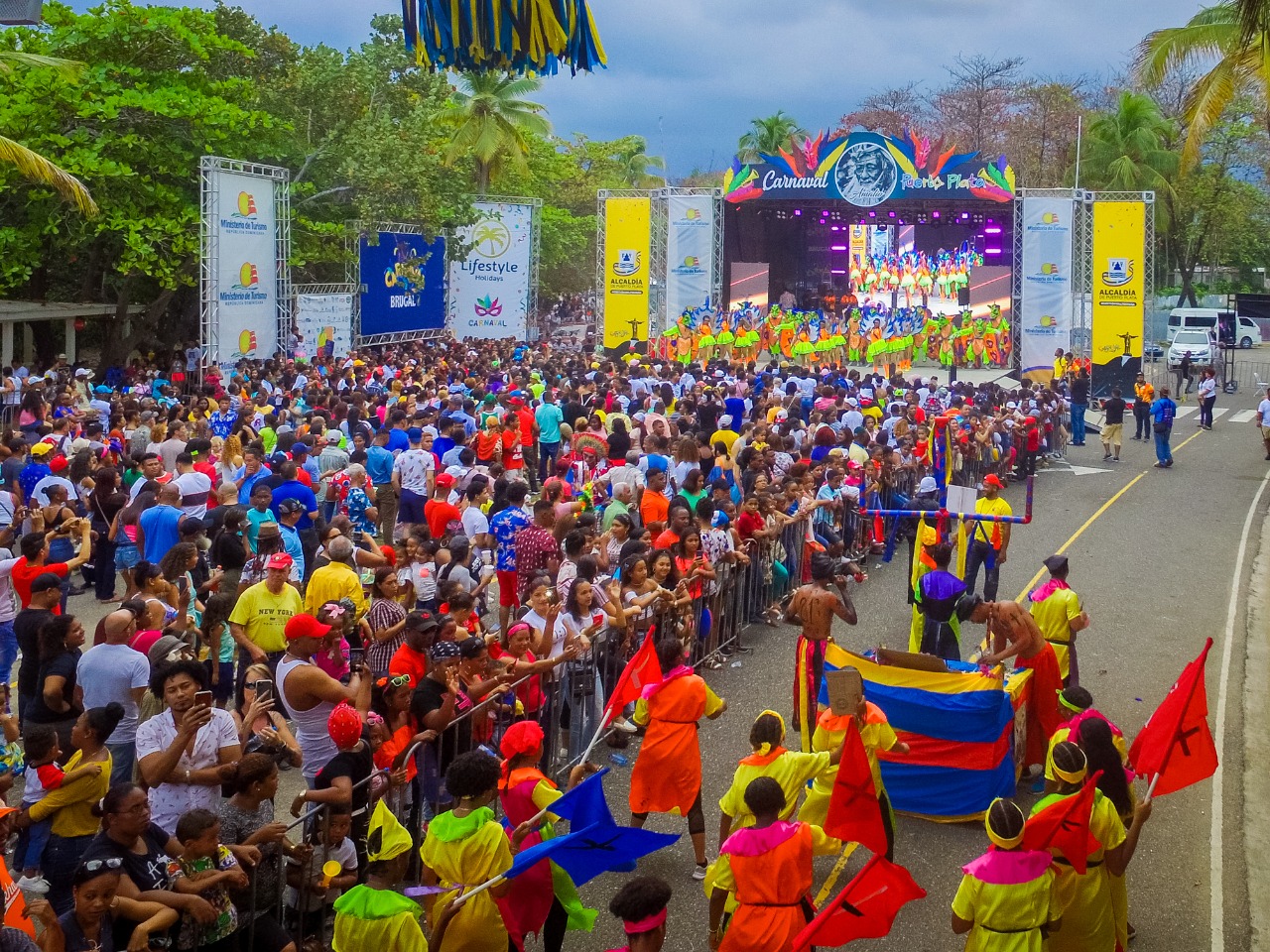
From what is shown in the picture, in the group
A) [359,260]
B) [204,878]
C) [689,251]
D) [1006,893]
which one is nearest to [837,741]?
[1006,893]

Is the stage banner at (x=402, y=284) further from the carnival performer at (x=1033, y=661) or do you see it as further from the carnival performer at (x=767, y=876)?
the carnival performer at (x=767, y=876)

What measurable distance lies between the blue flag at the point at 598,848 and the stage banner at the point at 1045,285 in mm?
25655

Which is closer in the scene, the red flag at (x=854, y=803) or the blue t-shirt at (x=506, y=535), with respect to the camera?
the red flag at (x=854, y=803)

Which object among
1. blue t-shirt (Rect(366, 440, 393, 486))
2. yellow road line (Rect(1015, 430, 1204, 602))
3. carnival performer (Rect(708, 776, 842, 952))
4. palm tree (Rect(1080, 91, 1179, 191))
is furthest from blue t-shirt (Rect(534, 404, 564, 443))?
palm tree (Rect(1080, 91, 1179, 191))

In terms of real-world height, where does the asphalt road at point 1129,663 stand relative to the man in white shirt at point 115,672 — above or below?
below

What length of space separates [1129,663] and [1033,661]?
10.8ft

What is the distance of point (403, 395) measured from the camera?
1670cm

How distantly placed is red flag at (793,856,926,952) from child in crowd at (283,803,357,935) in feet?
6.69

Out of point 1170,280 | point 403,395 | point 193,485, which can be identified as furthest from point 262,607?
point 1170,280

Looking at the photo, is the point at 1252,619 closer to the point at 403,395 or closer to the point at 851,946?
the point at 851,946

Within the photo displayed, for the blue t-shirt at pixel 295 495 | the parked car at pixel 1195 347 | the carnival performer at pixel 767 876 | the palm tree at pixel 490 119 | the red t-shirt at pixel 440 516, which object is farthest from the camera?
the palm tree at pixel 490 119

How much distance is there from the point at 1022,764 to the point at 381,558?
14.5 feet

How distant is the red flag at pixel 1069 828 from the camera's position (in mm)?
5207

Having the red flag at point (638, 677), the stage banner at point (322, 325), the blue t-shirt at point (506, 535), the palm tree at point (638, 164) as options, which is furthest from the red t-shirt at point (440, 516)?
the palm tree at point (638, 164)
